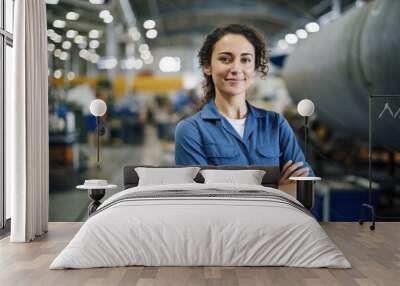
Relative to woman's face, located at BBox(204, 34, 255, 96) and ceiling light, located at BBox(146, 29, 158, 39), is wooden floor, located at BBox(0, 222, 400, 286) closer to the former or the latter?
woman's face, located at BBox(204, 34, 255, 96)

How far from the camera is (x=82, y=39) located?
23.0ft

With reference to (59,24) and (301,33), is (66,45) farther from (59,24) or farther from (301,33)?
(301,33)

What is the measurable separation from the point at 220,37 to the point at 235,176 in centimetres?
168

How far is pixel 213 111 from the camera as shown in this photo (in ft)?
22.4

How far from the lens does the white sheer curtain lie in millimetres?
5602

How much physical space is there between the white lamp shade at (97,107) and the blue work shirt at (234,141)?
2.70 ft

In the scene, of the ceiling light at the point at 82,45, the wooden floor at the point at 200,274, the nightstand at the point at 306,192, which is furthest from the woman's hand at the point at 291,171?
the ceiling light at the point at 82,45

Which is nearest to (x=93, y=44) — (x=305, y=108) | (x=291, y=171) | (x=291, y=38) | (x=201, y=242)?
(x=291, y=38)

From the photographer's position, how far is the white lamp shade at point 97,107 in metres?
6.68

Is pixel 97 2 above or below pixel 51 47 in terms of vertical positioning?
above

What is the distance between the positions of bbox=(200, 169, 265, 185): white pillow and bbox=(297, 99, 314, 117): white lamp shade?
88 centimetres

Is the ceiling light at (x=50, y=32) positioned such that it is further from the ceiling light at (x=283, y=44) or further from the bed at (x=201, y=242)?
the bed at (x=201, y=242)

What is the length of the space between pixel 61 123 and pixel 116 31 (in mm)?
1190

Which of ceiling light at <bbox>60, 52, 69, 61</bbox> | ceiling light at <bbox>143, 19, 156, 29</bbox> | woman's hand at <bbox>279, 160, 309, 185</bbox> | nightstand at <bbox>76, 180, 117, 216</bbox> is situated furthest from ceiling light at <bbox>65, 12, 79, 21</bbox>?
woman's hand at <bbox>279, 160, 309, 185</bbox>
